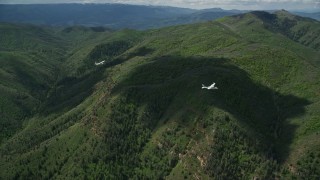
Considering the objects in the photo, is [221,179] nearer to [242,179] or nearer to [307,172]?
[242,179]

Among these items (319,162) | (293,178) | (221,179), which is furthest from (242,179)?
(319,162)

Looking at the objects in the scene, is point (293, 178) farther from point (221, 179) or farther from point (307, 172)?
point (221, 179)

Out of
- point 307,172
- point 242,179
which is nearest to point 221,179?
point 242,179

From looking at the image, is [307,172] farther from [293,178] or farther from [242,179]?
[242,179]

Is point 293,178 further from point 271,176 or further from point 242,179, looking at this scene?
point 242,179

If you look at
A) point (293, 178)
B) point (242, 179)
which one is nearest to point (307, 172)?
point (293, 178)
